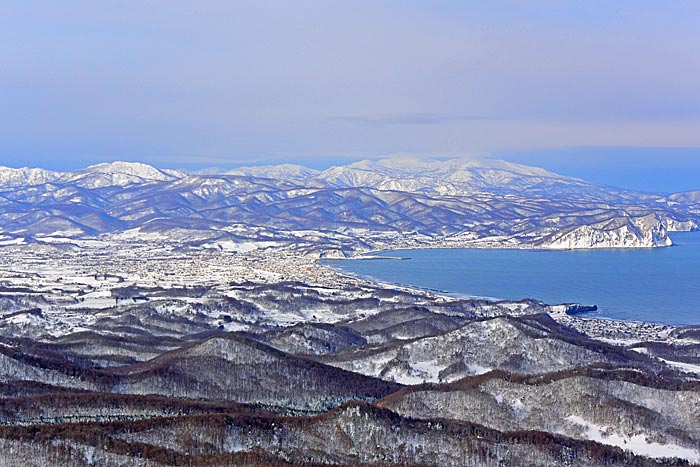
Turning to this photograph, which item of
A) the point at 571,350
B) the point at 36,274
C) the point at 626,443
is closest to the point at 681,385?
the point at 626,443

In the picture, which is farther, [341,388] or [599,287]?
[599,287]

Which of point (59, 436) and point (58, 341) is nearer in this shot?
point (59, 436)

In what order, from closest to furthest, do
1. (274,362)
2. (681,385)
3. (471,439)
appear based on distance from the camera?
(471,439) → (681,385) → (274,362)

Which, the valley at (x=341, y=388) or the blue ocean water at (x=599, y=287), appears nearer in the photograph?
the valley at (x=341, y=388)

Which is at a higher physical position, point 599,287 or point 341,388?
point 599,287

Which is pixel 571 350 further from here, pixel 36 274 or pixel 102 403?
pixel 36 274

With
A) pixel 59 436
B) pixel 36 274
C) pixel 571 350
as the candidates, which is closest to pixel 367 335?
pixel 571 350

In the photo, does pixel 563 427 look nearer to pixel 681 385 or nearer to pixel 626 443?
pixel 626 443

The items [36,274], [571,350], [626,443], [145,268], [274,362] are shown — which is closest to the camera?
[626,443]

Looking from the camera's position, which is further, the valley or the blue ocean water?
the blue ocean water
